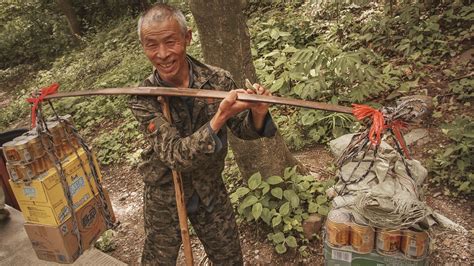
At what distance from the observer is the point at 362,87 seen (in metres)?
4.94

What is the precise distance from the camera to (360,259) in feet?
6.77

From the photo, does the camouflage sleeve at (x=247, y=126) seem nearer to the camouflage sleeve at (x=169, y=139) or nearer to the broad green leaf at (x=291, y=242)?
the camouflage sleeve at (x=169, y=139)

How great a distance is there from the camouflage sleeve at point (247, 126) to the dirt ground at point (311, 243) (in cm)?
169

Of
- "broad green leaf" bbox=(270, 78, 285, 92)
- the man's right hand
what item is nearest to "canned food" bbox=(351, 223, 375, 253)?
the man's right hand

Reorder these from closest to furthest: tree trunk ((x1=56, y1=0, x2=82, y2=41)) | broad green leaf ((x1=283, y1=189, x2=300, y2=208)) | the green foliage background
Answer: broad green leaf ((x1=283, y1=189, x2=300, y2=208))
the green foliage background
tree trunk ((x1=56, y1=0, x2=82, y2=41))

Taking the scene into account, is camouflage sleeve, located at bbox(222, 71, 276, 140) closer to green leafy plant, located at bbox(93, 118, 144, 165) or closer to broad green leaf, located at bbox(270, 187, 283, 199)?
broad green leaf, located at bbox(270, 187, 283, 199)

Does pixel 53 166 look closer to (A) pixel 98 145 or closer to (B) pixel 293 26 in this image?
(A) pixel 98 145

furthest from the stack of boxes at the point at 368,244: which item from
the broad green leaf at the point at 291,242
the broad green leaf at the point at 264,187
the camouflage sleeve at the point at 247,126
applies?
Answer: the broad green leaf at the point at 264,187

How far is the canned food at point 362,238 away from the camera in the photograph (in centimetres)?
198

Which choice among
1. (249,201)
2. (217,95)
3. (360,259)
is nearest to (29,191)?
(217,95)

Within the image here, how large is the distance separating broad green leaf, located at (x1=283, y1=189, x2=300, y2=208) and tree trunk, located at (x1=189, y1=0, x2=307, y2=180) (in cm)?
24

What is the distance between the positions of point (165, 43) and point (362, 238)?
1.51 meters

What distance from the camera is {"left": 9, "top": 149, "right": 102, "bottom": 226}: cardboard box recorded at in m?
2.81

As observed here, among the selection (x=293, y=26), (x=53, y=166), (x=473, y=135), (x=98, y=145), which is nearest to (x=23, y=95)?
(x=98, y=145)
